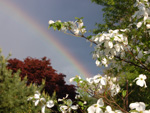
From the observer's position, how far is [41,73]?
9.34 meters

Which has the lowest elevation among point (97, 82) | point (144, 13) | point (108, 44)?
point (97, 82)

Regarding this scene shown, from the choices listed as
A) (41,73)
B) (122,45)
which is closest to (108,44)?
(122,45)

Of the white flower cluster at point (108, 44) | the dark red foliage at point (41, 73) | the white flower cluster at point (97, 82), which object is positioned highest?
the dark red foliage at point (41, 73)

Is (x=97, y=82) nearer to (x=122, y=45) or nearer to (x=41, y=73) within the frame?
(x=122, y=45)

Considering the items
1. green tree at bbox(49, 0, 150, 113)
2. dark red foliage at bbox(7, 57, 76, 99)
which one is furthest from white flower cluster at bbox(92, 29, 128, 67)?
dark red foliage at bbox(7, 57, 76, 99)

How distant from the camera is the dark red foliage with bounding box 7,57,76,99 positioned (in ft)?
30.5

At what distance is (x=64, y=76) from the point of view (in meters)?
10.3

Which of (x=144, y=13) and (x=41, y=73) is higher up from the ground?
(x=41, y=73)

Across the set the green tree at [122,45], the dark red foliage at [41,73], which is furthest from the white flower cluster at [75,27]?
the dark red foliage at [41,73]

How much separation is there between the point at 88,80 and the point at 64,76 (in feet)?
25.0

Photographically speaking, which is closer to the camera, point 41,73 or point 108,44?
point 108,44

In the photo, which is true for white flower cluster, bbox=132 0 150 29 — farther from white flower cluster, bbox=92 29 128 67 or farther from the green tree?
white flower cluster, bbox=92 29 128 67

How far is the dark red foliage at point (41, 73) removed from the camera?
928 cm

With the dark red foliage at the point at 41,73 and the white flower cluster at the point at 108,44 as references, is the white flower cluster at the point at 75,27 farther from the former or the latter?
the dark red foliage at the point at 41,73
